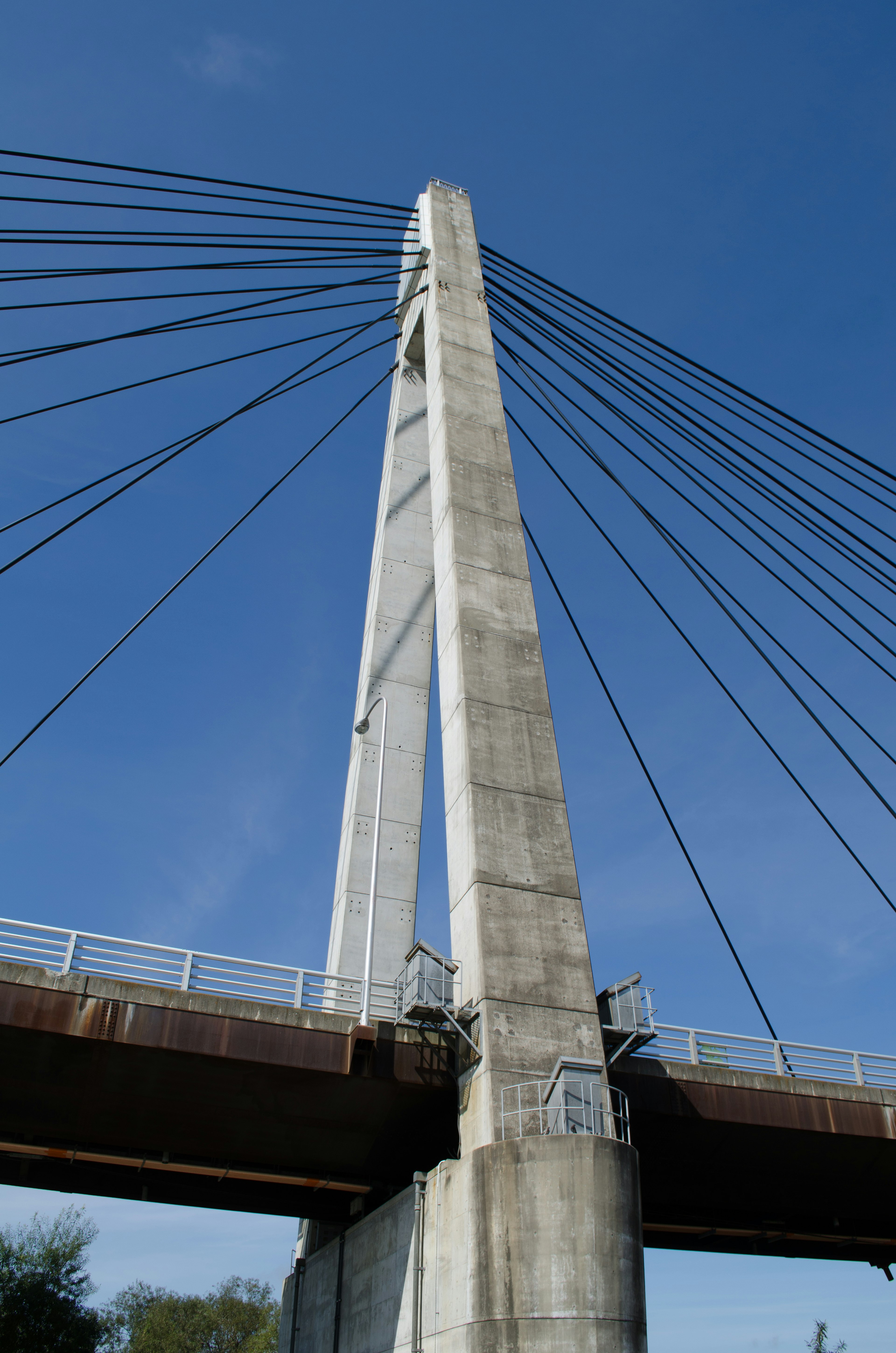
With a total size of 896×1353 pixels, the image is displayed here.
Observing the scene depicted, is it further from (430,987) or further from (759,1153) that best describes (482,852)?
(759,1153)

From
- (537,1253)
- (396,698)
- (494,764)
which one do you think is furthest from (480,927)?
(396,698)

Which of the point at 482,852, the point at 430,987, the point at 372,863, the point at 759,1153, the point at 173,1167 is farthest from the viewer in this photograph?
the point at 372,863

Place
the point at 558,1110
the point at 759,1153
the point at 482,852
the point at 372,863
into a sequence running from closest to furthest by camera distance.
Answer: the point at 558,1110
the point at 482,852
the point at 759,1153
the point at 372,863

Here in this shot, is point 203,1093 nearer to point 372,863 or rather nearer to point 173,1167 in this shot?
point 173,1167

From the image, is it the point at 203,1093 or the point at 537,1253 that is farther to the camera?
the point at 203,1093

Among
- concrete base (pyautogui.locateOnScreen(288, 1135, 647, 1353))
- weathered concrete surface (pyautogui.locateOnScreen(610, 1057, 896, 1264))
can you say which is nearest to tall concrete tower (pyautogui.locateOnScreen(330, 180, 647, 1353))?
concrete base (pyautogui.locateOnScreen(288, 1135, 647, 1353))

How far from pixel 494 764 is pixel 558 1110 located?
686 centimetres

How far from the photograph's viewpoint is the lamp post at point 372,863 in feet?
62.7

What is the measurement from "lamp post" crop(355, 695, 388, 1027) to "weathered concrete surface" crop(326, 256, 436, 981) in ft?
1.39

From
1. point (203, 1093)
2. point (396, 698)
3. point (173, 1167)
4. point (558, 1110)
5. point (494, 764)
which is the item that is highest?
point (396, 698)

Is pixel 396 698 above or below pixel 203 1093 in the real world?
above

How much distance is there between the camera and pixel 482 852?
1917cm

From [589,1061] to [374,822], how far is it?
41.8 ft

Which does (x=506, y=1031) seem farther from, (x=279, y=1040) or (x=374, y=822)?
(x=374, y=822)
